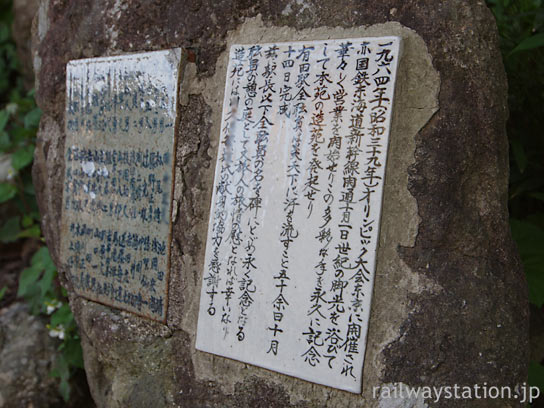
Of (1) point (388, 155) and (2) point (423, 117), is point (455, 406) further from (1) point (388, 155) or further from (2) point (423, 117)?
(2) point (423, 117)

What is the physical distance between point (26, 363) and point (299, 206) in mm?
2194

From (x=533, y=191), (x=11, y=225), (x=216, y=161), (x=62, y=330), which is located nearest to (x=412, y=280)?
(x=216, y=161)

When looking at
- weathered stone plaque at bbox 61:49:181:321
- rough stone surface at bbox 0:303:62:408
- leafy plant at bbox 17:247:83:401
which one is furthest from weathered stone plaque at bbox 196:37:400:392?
rough stone surface at bbox 0:303:62:408

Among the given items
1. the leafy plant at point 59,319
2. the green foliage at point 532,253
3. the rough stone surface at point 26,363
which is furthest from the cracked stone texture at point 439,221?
the rough stone surface at point 26,363

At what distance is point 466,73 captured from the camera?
1515 millimetres

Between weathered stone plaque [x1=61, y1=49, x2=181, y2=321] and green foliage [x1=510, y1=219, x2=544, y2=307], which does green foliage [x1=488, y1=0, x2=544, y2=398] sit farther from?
weathered stone plaque [x1=61, y1=49, x2=181, y2=321]

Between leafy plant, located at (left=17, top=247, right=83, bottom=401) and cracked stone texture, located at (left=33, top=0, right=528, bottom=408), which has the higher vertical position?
cracked stone texture, located at (left=33, top=0, right=528, bottom=408)

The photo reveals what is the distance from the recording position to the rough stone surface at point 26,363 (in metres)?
2.76

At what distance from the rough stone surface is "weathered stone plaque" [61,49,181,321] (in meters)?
0.92

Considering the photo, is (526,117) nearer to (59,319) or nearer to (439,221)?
(439,221)

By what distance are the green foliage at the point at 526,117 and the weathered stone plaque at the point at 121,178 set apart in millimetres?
1552

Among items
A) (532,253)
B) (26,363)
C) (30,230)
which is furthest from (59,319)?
(532,253)

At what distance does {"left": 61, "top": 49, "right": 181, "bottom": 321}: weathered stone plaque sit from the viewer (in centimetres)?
196

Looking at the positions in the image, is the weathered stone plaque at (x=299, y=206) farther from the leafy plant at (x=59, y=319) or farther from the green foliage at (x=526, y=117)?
the leafy plant at (x=59, y=319)
